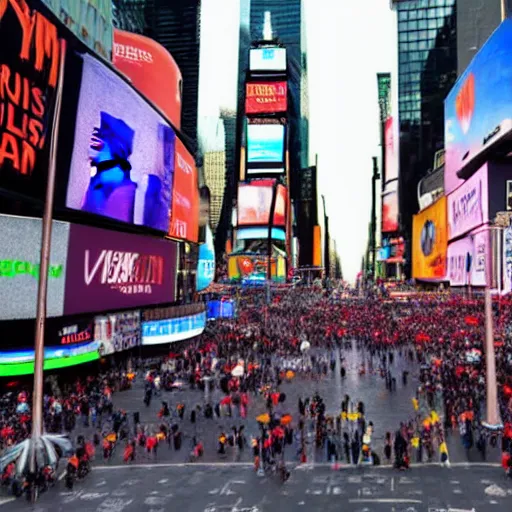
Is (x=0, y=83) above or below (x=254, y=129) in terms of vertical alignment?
below

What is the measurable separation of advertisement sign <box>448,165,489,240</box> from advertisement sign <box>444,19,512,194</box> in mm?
2158

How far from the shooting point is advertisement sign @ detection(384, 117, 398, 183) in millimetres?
136875

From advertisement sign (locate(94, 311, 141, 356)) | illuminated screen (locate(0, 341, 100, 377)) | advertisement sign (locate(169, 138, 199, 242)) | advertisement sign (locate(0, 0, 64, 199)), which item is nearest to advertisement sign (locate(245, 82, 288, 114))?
advertisement sign (locate(169, 138, 199, 242))

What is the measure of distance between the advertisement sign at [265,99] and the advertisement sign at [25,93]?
11605 centimetres

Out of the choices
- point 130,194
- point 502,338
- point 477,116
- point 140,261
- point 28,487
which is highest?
point 477,116

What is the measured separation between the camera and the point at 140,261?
37.4 metres

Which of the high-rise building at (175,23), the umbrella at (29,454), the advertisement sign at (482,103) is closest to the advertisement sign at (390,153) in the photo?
the advertisement sign at (482,103)

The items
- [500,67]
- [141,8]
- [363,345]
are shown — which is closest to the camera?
[363,345]

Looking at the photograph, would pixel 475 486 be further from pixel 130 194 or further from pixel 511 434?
pixel 130 194

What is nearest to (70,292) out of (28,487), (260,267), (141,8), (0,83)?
(0,83)

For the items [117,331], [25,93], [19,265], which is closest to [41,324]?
[19,265]

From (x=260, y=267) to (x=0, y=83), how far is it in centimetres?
9735

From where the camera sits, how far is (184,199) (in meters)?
46.5

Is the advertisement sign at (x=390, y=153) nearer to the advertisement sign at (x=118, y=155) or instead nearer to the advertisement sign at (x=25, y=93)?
the advertisement sign at (x=118, y=155)
